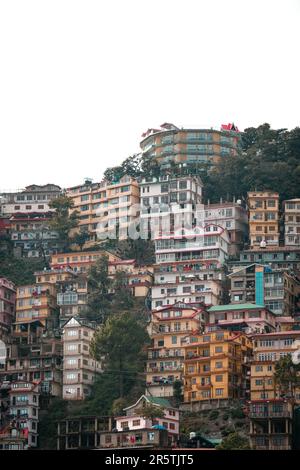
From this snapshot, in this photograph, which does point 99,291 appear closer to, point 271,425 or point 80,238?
point 80,238

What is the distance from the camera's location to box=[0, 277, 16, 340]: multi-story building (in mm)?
99019

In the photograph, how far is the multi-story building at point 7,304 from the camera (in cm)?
9902

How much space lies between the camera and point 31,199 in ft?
402

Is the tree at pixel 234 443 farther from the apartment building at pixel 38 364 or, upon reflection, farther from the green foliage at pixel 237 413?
the apartment building at pixel 38 364

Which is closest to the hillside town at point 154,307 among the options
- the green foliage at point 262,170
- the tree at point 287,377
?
the tree at point 287,377

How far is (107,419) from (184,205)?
3902 cm

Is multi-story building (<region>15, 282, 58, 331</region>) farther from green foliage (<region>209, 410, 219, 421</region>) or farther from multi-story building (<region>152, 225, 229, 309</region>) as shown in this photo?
green foliage (<region>209, 410, 219, 421</region>)

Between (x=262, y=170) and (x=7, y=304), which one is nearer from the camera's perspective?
(x=7, y=304)

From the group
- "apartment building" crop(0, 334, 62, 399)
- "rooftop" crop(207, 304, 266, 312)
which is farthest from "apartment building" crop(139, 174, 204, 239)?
"apartment building" crop(0, 334, 62, 399)

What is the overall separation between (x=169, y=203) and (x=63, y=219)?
11279 millimetres

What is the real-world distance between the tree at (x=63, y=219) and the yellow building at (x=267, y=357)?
117 feet

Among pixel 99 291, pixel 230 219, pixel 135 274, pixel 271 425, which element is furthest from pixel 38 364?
pixel 230 219
